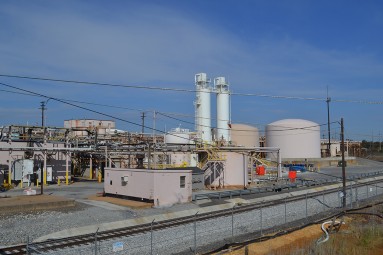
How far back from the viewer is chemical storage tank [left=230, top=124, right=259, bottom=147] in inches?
2628

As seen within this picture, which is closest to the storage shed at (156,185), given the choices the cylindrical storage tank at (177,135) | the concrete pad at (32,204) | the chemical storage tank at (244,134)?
the concrete pad at (32,204)

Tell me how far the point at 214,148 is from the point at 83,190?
1153 cm

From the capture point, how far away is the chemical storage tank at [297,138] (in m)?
78.8

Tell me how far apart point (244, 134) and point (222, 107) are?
20785mm

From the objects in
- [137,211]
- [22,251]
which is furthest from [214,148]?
[22,251]

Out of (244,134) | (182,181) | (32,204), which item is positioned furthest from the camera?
(244,134)

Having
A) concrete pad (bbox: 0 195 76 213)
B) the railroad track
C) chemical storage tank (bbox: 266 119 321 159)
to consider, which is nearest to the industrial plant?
concrete pad (bbox: 0 195 76 213)

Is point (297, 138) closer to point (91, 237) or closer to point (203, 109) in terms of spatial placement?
point (203, 109)

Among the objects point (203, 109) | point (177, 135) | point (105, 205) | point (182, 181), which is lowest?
point (105, 205)

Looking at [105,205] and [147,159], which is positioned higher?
[147,159]

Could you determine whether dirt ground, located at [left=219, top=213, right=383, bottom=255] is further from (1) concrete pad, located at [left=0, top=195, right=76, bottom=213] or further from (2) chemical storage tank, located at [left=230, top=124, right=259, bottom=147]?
(2) chemical storage tank, located at [left=230, top=124, right=259, bottom=147]

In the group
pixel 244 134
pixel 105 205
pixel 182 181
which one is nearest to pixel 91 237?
pixel 105 205

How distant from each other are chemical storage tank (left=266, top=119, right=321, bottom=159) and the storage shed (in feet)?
179

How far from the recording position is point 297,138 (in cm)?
7912
